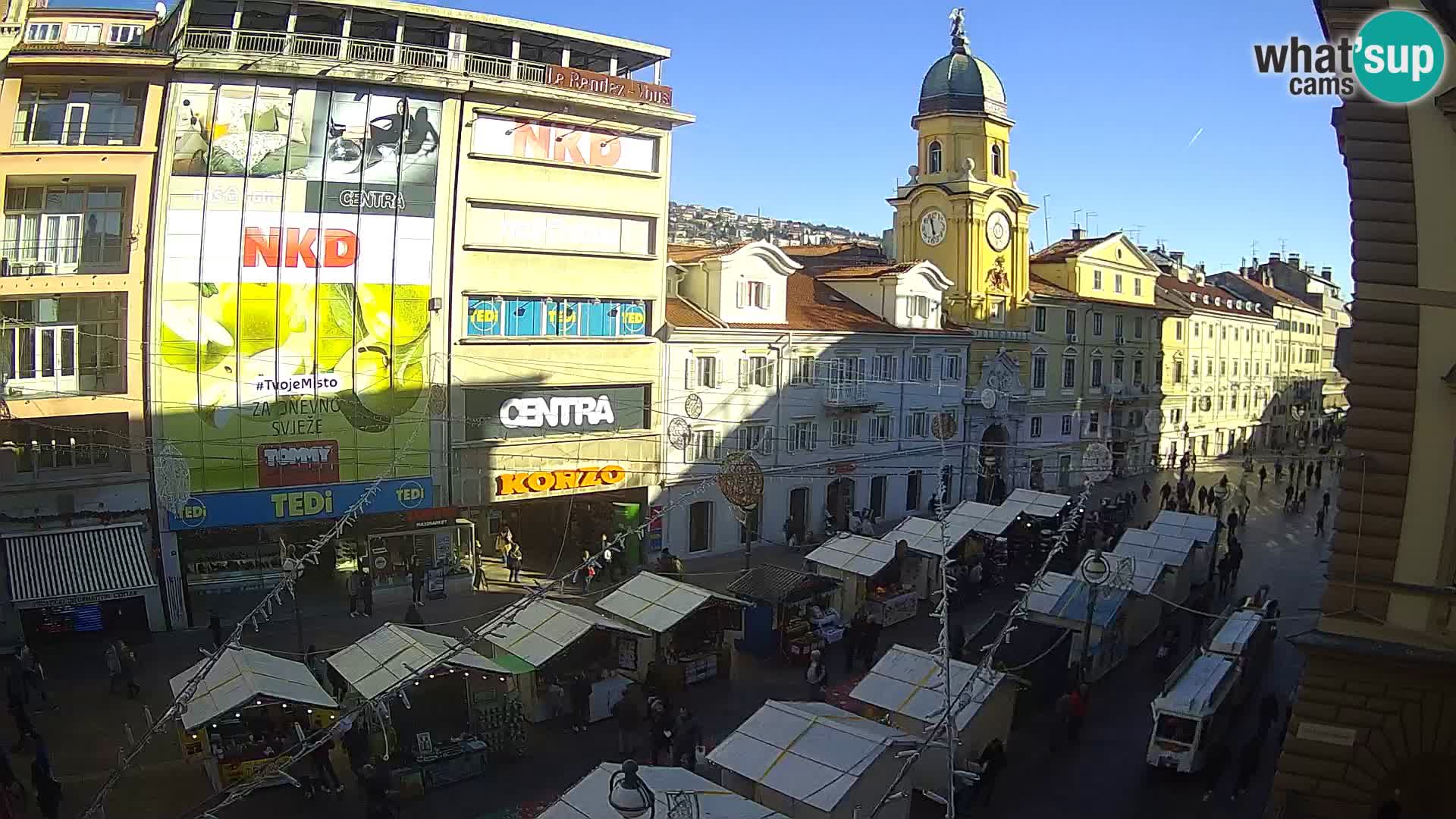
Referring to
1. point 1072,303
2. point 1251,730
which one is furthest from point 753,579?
point 1072,303

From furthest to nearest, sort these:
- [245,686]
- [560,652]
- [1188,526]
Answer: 1. [1188,526]
2. [560,652]
3. [245,686]

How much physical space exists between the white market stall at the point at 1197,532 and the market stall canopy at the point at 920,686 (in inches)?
499

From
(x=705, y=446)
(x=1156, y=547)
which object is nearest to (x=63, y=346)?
(x=705, y=446)

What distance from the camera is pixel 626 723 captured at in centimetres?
1795

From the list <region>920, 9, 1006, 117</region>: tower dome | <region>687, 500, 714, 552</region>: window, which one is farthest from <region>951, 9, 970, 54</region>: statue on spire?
<region>687, 500, 714, 552</region>: window

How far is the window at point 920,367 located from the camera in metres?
41.9

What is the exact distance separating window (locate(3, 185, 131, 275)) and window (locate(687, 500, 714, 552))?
1788 cm

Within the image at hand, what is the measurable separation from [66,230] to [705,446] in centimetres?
1897

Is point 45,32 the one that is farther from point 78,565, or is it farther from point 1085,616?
point 1085,616

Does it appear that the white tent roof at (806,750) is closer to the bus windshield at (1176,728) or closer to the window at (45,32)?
the bus windshield at (1176,728)

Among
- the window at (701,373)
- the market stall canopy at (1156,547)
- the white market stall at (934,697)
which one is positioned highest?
the window at (701,373)

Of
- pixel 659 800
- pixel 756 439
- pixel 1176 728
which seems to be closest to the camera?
pixel 659 800

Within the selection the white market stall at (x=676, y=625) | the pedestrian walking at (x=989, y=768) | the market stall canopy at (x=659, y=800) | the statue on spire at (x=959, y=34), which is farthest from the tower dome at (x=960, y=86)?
the market stall canopy at (x=659, y=800)

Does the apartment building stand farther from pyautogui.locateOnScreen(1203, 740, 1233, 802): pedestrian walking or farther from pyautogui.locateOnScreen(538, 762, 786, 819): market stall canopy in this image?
pyautogui.locateOnScreen(1203, 740, 1233, 802): pedestrian walking
